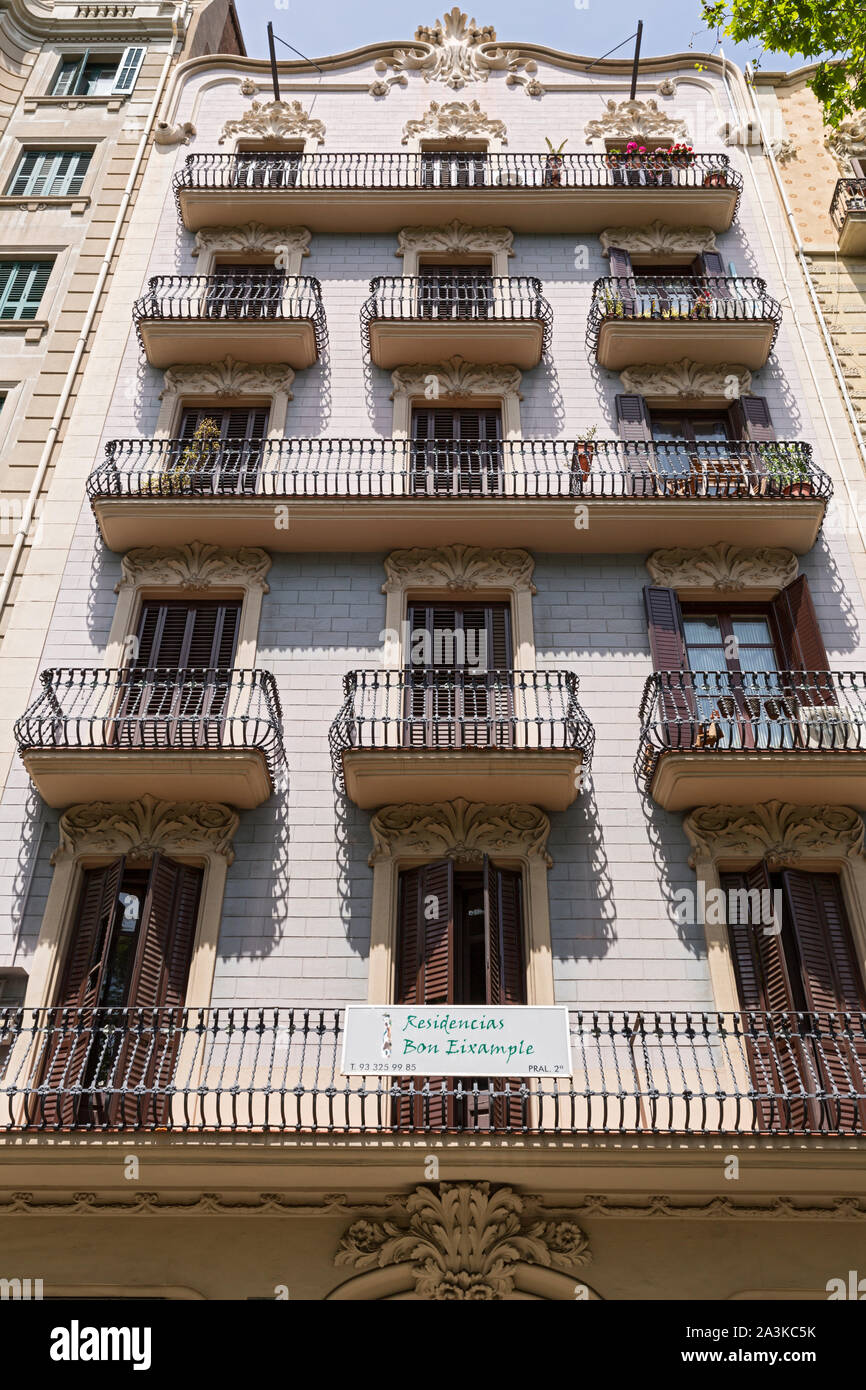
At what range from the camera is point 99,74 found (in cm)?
2152

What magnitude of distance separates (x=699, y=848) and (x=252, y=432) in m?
8.56

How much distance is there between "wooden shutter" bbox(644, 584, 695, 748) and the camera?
41.7 feet

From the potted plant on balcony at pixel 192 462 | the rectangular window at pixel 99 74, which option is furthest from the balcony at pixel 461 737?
the rectangular window at pixel 99 74

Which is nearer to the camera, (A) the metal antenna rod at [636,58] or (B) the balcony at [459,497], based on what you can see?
(B) the balcony at [459,497]

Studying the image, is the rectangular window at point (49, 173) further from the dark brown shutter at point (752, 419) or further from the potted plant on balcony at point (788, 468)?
the potted plant on balcony at point (788, 468)

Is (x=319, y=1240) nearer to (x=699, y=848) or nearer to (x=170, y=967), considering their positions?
(x=170, y=967)

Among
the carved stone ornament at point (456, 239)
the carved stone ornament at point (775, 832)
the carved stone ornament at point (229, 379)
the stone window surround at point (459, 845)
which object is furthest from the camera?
the carved stone ornament at point (456, 239)

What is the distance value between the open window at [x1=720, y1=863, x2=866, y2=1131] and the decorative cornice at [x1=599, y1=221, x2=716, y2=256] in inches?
422

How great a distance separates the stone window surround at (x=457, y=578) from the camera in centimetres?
1434

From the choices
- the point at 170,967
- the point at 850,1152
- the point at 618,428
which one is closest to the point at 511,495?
the point at 618,428

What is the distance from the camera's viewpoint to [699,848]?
40.3ft

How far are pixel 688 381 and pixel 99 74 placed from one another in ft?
42.3

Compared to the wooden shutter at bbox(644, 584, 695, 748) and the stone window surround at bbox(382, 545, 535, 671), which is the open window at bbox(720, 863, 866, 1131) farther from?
the stone window surround at bbox(382, 545, 535, 671)

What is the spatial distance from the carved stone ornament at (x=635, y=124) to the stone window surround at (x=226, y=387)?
7.65 meters
